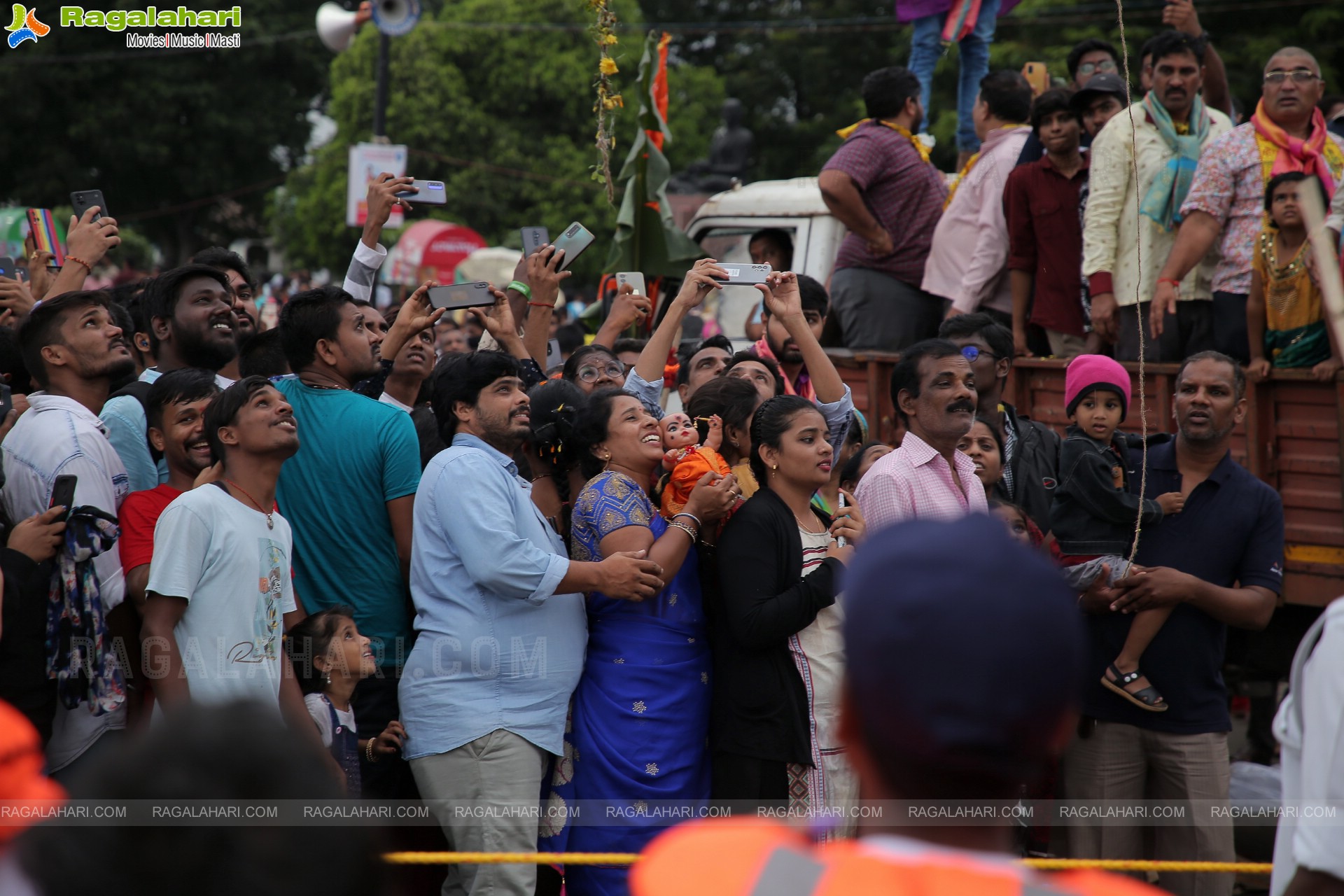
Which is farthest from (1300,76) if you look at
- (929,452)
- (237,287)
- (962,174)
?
(237,287)

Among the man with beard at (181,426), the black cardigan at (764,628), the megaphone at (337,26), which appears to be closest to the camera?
the black cardigan at (764,628)

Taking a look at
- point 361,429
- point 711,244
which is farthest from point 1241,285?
point 361,429

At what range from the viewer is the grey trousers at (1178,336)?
620 cm

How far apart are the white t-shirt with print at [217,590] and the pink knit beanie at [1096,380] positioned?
10.5 feet

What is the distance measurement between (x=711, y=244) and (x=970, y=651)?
7.66 metres

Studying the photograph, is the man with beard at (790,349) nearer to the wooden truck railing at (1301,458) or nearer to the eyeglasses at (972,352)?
the eyeglasses at (972,352)

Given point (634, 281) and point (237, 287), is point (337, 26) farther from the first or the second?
point (634, 281)

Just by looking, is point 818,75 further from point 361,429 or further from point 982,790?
point 982,790

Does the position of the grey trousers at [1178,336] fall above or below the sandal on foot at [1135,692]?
above

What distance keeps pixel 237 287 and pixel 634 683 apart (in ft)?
8.40

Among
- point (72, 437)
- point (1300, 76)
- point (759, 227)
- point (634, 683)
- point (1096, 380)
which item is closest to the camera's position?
point (72, 437)

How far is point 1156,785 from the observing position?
15.4ft

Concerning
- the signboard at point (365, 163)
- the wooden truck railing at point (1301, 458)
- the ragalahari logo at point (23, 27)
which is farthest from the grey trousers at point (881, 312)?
the signboard at point (365, 163)

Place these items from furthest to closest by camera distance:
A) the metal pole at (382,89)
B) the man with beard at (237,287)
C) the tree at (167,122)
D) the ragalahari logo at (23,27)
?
the tree at (167,122)
the metal pole at (382,89)
the ragalahari logo at (23,27)
the man with beard at (237,287)
